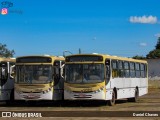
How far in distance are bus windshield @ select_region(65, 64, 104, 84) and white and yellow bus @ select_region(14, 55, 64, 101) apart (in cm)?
119

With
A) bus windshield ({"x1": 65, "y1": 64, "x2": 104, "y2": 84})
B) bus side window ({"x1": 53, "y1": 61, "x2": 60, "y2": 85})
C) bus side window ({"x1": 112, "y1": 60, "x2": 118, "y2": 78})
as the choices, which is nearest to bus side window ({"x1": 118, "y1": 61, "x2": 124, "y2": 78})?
bus side window ({"x1": 112, "y1": 60, "x2": 118, "y2": 78})

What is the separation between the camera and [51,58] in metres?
30.1

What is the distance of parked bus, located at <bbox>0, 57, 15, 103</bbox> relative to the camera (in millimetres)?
30828

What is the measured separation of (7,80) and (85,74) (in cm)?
495

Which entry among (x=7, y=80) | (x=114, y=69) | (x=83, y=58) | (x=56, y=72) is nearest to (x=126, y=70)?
(x=114, y=69)

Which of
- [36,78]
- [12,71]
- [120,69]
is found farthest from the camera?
[120,69]

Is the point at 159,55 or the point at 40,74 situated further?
the point at 159,55

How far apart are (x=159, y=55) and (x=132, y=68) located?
114 m

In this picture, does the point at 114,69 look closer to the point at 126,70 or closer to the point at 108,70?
the point at 108,70

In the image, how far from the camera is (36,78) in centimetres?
2972

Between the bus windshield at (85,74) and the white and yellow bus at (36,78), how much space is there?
119 cm

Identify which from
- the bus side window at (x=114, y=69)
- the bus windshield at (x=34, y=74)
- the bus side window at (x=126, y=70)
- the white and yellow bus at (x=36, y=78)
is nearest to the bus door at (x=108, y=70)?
the bus side window at (x=114, y=69)

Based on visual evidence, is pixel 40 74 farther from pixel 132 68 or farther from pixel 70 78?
pixel 132 68

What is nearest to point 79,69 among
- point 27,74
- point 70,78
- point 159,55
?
point 70,78
